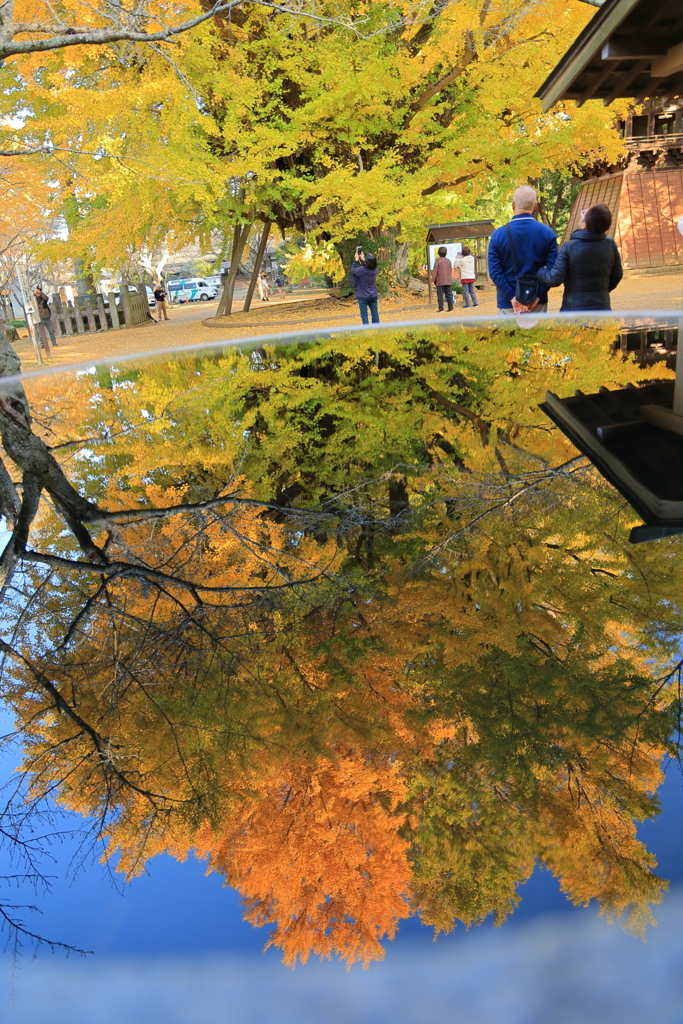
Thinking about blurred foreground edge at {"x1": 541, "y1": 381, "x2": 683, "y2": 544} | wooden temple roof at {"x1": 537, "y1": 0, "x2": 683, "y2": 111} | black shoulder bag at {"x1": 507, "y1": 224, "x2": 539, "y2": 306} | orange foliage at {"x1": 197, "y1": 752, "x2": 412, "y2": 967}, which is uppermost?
wooden temple roof at {"x1": 537, "y1": 0, "x2": 683, "y2": 111}

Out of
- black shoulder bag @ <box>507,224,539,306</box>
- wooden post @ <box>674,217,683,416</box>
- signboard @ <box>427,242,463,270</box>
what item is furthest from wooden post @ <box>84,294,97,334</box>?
wooden post @ <box>674,217,683,416</box>

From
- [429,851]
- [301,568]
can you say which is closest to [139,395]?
[301,568]

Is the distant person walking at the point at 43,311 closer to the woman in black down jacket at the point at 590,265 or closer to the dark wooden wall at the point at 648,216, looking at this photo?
the dark wooden wall at the point at 648,216

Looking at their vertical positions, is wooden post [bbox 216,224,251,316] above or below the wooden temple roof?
below

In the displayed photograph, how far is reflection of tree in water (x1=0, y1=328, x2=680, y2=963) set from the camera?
1.90 m

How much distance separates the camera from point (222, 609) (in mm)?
3387

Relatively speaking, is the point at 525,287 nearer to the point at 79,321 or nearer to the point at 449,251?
the point at 449,251

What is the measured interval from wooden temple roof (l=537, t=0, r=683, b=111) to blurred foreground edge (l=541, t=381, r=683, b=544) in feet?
16.2

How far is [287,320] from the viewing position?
2361cm

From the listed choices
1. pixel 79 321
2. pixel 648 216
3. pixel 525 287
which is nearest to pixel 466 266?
pixel 648 216

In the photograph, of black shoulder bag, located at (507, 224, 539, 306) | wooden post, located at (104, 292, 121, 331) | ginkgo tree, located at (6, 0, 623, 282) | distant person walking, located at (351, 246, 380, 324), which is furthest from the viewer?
wooden post, located at (104, 292, 121, 331)

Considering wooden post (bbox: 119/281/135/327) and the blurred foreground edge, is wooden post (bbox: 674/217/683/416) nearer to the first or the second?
the blurred foreground edge

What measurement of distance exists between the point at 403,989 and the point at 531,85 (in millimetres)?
22954

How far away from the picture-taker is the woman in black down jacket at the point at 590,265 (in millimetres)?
7719
